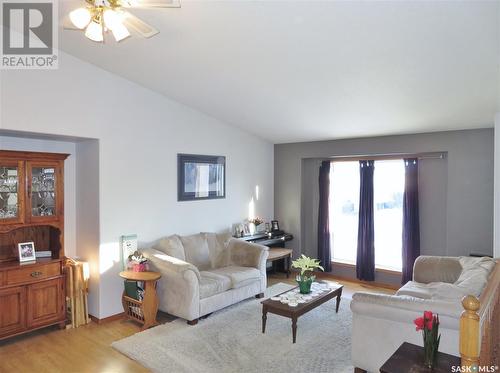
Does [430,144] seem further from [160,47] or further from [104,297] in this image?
[104,297]

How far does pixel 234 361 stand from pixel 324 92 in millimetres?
3130

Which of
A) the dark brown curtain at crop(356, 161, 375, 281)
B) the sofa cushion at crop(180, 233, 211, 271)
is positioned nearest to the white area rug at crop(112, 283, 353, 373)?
the sofa cushion at crop(180, 233, 211, 271)

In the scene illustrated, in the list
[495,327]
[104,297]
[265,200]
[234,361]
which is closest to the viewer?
[495,327]

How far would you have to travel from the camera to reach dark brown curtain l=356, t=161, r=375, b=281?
6.09 metres

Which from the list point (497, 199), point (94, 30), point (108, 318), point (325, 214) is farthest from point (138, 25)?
point (325, 214)

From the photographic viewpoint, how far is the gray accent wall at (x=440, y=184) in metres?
4.98

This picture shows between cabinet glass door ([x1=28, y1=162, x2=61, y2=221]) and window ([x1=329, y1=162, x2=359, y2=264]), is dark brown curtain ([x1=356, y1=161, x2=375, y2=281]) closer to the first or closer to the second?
window ([x1=329, y1=162, x2=359, y2=264])

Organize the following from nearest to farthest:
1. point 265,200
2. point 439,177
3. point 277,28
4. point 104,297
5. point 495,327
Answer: point 495,327 < point 277,28 < point 104,297 < point 439,177 < point 265,200

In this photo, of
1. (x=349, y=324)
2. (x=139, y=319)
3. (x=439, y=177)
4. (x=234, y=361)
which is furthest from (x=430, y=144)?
(x=139, y=319)

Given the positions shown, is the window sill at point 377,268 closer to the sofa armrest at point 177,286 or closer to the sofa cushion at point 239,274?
the sofa cushion at point 239,274

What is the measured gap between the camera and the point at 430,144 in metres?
5.42

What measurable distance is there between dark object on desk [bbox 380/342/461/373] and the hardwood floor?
7.33ft

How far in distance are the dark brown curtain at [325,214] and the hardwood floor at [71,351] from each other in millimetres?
3161

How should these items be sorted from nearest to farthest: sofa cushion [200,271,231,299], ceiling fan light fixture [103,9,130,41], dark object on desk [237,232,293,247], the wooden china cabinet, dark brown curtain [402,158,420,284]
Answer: ceiling fan light fixture [103,9,130,41]
the wooden china cabinet
sofa cushion [200,271,231,299]
dark brown curtain [402,158,420,284]
dark object on desk [237,232,293,247]
